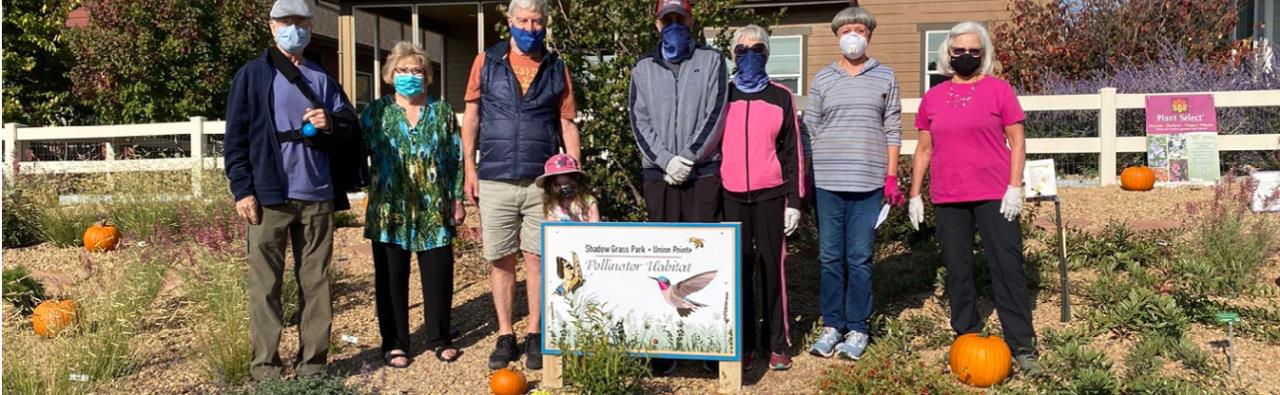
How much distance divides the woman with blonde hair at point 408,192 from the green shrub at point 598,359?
2.98 feet

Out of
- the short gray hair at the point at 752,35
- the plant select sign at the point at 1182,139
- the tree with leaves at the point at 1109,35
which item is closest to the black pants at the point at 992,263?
the short gray hair at the point at 752,35

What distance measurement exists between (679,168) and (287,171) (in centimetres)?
178

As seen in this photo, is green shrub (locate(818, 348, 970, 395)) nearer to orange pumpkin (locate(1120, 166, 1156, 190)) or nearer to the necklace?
the necklace

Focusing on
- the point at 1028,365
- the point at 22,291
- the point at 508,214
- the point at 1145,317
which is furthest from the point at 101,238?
the point at 1145,317

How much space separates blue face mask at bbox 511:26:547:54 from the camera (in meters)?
4.56

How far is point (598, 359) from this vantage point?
3.94 metres

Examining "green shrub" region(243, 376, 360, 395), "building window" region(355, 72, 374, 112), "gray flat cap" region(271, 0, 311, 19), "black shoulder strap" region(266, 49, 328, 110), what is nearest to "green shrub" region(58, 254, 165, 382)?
"green shrub" region(243, 376, 360, 395)

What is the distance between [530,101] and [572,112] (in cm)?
26

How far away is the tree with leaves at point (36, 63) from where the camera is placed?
49.2 ft

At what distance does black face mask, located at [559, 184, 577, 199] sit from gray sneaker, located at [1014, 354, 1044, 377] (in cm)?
224

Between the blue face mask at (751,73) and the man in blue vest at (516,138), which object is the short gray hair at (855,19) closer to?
the blue face mask at (751,73)

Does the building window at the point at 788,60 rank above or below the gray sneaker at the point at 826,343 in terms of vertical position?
above

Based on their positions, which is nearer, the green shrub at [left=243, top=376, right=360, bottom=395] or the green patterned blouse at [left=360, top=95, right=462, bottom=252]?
the green shrub at [left=243, top=376, right=360, bottom=395]

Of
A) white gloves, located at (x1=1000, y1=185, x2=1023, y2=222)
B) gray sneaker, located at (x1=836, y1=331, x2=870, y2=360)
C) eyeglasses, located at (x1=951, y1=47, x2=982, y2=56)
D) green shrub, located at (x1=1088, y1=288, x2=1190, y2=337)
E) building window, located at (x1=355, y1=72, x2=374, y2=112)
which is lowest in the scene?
gray sneaker, located at (x1=836, y1=331, x2=870, y2=360)
